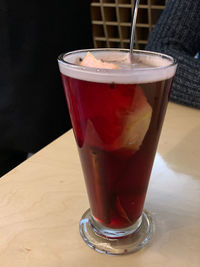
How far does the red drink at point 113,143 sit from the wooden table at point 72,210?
→ 0.06 meters

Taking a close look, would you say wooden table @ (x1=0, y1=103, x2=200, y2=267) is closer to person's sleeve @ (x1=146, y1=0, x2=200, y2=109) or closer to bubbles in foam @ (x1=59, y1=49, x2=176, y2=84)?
bubbles in foam @ (x1=59, y1=49, x2=176, y2=84)

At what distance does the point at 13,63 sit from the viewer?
1.25 m

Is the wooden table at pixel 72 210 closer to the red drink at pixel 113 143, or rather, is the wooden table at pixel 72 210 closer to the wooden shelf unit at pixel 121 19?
the red drink at pixel 113 143

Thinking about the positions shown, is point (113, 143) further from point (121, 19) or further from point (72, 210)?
point (121, 19)

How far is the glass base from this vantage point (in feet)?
1.36

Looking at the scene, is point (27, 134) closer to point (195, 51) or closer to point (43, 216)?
point (195, 51)

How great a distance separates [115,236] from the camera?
44 centimetres

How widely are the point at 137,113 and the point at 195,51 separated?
37.5 inches

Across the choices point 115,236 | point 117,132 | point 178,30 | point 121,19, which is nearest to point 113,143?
point 117,132

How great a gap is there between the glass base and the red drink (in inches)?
0.5

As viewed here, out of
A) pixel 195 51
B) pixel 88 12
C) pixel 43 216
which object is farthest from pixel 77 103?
pixel 88 12

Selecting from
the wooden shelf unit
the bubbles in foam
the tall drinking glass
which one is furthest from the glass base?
the wooden shelf unit

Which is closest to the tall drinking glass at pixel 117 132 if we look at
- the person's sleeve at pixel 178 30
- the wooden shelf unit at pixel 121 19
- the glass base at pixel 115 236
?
the glass base at pixel 115 236

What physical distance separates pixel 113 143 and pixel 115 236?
0.55 ft
